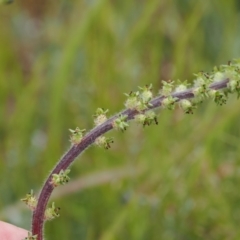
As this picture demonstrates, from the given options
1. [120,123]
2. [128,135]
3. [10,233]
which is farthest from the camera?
[128,135]

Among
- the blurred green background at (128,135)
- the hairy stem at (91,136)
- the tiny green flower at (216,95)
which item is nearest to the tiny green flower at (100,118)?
the hairy stem at (91,136)

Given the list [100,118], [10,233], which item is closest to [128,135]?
[10,233]

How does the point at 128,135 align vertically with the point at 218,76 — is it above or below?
above

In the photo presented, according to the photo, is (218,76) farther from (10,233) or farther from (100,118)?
(10,233)

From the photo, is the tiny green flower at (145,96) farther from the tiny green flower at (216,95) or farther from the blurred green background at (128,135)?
the blurred green background at (128,135)

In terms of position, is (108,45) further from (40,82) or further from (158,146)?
(158,146)

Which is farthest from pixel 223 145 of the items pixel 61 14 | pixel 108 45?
pixel 61 14

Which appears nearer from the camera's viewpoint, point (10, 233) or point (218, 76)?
point (218, 76)
